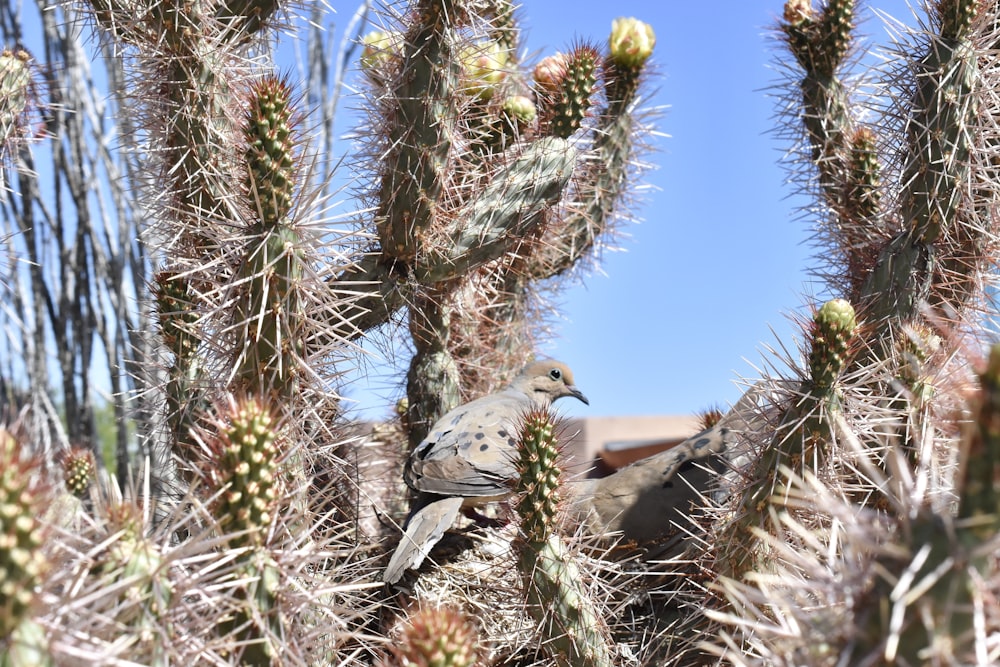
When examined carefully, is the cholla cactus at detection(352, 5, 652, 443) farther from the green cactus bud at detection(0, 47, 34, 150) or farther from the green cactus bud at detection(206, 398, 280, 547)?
the green cactus bud at detection(0, 47, 34, 150)

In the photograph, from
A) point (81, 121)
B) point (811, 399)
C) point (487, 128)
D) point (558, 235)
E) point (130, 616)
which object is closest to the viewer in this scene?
point (130, 616)

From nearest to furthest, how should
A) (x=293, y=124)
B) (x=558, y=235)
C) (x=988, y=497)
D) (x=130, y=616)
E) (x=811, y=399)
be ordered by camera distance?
(x=988, y=497) → (x=130, y=616) → (x=811, y=399) → (x=293, y=124) → (x=558, y=235)

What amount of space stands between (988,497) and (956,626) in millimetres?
134

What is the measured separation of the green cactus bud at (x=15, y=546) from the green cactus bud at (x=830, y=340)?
1.32 m

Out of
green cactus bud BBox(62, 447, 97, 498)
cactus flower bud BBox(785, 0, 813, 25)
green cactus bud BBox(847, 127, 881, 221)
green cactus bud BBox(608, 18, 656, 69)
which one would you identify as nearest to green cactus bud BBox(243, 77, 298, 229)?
green cactus bud BBox(62, 447, 97, 498)

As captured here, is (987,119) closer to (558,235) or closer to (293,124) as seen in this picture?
(558,235)

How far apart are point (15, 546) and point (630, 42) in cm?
256

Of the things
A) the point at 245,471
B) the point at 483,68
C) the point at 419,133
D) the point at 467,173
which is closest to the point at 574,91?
the point at 483,68

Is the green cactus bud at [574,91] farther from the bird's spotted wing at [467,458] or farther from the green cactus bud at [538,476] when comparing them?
the green cactus bud at [538,476]

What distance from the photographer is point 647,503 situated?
2289 millimetres

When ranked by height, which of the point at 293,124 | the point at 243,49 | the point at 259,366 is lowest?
the point at 259,366

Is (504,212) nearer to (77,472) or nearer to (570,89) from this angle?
(570,89)

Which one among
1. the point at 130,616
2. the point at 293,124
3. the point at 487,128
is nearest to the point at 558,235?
the point at 487,128

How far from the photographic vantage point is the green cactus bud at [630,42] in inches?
116
